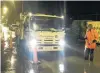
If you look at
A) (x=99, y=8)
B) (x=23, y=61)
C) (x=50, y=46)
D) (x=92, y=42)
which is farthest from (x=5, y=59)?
(x=99, y=8)

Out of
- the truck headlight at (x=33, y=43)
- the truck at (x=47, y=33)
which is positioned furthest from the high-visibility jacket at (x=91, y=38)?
the truck headlight at (x=33, y=43)

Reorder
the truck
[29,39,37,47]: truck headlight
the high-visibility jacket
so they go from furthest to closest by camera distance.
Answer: the truck, [29,39,37,47]: truck headlight, the high-visibility jacket

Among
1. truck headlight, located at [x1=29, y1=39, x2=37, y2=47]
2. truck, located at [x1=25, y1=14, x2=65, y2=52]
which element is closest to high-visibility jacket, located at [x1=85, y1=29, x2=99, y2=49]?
truck, located at [x1=25, y1=14, x2=65, y2=52]

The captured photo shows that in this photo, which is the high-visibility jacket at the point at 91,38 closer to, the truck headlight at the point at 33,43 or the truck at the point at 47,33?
the truck at the point at 47,33

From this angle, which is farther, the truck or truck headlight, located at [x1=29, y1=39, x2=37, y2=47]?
the truck

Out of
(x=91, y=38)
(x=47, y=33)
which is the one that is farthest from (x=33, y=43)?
(x=91, y=38)

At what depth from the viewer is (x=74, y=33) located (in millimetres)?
33531

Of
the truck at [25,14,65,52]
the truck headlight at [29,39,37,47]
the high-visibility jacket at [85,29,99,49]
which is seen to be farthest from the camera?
the truck at [25,14,65,52]

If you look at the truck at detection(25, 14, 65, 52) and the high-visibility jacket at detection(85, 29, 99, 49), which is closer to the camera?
the high-visibility jacket at detection(85, 29, 99, 49)

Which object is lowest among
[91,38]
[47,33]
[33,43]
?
[33,43]

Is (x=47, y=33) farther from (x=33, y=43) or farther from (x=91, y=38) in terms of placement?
(x=91, y=38)

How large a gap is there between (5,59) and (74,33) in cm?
1919

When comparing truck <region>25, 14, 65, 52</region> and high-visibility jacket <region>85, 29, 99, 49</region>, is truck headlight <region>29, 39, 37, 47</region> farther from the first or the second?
high-visibility jacket <region>85, 29, 99, 49</region>

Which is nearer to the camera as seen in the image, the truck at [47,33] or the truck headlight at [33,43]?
the truck headlight at [33,43]
